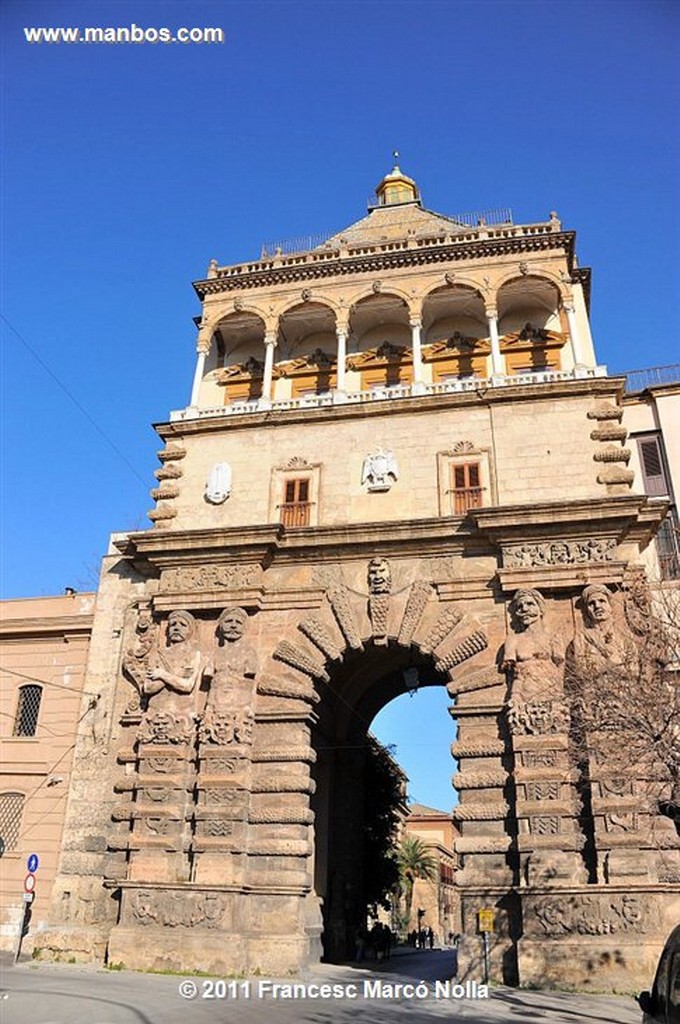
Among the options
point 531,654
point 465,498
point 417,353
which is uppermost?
point 417,353

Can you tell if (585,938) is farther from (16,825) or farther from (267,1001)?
(16,825)

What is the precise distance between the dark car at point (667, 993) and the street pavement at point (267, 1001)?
5644 mm

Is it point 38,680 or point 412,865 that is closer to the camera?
point 38,680

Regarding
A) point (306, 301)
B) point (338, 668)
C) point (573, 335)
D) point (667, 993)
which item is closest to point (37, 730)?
point (338, 668)

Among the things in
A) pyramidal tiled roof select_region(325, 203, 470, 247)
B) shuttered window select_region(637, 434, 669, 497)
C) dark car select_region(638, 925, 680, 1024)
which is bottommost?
dark car select_region(638, 925, 680, 1024)

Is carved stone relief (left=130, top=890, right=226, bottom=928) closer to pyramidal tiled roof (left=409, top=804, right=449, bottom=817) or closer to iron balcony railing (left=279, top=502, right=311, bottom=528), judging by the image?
iron balcony railing (left=279, top=502, right=311, bottom=528)

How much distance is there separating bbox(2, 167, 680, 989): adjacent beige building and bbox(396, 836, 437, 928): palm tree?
81.7ft

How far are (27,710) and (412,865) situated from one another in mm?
32424

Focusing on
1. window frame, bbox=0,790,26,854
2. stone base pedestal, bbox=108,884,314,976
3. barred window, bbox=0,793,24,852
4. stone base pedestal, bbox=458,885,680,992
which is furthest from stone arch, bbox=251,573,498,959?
barred window, bbox=0,793,24,852

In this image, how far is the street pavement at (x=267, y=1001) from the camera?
11047 mm

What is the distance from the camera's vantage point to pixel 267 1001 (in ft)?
43.8

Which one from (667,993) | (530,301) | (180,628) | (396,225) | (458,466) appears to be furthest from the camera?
(396,225)

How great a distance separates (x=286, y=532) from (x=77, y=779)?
791cm

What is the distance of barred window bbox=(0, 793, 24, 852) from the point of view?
2031cm
